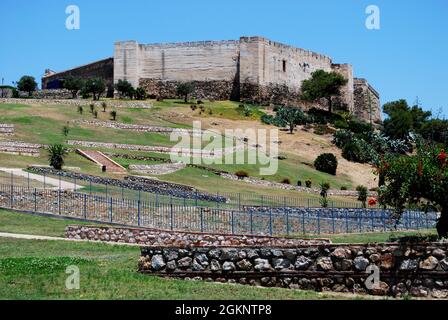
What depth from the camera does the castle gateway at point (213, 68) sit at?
86562mm

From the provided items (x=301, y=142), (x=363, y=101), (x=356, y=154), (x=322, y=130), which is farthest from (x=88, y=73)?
(x=356, y=154)

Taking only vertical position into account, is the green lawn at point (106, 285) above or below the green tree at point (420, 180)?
below

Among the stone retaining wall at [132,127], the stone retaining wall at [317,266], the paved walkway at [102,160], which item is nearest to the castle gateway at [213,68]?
the stone retaining wall at [132,127]

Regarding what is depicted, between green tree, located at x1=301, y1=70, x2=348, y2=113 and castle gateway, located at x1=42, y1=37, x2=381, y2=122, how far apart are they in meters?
2.54

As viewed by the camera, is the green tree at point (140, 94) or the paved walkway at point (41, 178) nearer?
the paved walkway at point (41, 178)

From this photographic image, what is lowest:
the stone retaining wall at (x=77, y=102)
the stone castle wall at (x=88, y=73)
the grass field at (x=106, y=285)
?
the grass field at (x=106, y=285)

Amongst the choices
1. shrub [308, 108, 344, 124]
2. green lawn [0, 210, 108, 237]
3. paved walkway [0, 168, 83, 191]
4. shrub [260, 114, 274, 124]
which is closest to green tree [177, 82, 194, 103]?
shrub [260, 114, 274, 124]

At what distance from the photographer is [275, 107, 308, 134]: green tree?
72.9 metres

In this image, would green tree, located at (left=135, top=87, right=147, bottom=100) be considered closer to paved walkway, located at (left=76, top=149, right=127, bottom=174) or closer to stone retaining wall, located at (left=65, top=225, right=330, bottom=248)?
paved walkway, located at (left=76, top=149, right=127, bottom=174)

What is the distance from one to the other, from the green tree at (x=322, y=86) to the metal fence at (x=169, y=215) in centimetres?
5942

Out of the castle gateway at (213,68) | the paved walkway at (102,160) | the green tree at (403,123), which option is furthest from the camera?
the castle gateway at (213,68)

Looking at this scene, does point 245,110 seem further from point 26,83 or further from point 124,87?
point 26,83

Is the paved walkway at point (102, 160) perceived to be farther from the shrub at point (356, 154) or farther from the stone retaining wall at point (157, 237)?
the shrub at point (356, 154)

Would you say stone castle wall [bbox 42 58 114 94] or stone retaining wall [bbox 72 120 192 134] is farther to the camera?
stone castle wall [bbox 42 58 114 94]
